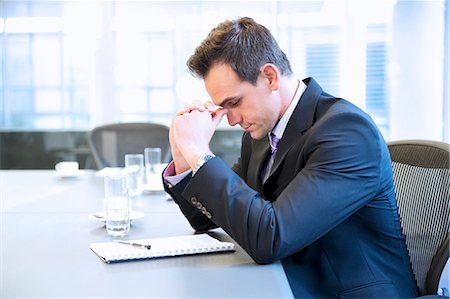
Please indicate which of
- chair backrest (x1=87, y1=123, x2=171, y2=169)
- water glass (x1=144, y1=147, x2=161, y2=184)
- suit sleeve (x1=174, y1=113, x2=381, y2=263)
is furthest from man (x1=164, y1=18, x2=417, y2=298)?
chair backrest (x1=87, y1=123, x2=171, y2=169)

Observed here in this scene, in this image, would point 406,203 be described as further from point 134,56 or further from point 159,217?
point 134,56

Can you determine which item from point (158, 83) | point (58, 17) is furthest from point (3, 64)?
point (158, 83)

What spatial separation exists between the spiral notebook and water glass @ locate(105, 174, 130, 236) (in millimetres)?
151

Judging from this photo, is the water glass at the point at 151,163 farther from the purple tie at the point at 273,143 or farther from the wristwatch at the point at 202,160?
the wristwatch at the point at 202,160

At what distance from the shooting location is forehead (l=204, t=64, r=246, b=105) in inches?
53.6

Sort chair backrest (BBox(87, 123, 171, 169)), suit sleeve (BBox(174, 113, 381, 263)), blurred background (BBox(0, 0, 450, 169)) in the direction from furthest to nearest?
blurred background (BBox(0, 0, 450, 169))
chair backrest (BBox(87, 123, 171, 169))
suit sleeve (BBox(174, 113, 381, 263))

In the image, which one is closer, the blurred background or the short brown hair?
the short brown hair

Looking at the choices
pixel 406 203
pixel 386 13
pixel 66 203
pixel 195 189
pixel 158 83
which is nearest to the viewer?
pixel 195 189

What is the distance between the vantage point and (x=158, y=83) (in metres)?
4.74

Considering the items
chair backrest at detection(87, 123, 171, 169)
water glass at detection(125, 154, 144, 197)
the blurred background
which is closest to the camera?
water glass at detection(125, 154, 144, 197)

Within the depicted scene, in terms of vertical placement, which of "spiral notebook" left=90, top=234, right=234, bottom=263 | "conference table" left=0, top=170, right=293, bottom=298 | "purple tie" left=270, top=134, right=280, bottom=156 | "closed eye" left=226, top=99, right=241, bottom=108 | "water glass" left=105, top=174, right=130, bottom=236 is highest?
"closed eye" left=226, top=99, right=241, bottom=108

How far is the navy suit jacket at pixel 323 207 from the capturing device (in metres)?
1.14

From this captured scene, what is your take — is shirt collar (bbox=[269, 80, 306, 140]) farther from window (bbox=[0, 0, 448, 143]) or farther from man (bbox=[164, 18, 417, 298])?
window (bbox=[0, 0, 448, 143])

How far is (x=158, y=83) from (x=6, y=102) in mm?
1411
